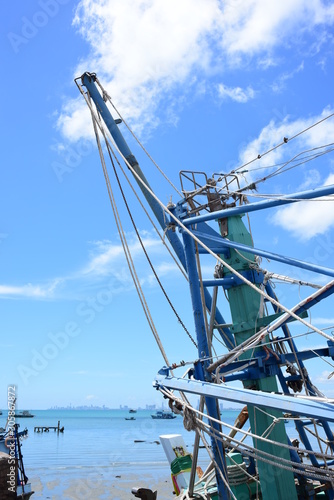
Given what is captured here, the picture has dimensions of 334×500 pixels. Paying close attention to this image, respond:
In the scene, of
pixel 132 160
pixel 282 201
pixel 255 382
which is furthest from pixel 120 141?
pixel 255 382

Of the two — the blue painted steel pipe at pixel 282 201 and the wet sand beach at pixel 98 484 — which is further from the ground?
the blue painted steel pipe at pixel 282 201

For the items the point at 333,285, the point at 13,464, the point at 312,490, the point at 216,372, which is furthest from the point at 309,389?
the point at 13,464

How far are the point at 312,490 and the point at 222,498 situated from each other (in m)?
3.38

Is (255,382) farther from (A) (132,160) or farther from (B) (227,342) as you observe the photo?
(A) (132,160)

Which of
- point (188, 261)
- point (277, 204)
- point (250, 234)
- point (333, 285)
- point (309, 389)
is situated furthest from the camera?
point (250, 234)

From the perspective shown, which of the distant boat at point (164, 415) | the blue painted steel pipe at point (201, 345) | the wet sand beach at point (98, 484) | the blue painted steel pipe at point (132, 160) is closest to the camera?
the blue painted steel pipe at point (201, 345)

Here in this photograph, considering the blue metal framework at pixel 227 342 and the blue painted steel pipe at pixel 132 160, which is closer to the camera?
the blue metal framework at pixel 227 342

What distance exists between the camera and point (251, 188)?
45.7 ft

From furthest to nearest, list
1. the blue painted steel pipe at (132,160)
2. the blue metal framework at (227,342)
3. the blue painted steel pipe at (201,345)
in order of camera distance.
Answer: the blue painted steel pipe at (132,160)
the blue painted steel pipe at (201,345)
the blue metal framework at (227,342)

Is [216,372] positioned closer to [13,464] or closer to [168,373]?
[168,373]

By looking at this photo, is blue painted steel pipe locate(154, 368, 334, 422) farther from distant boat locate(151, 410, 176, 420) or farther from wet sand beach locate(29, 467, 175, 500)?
distant boat locate(151, 410, 176, 420)

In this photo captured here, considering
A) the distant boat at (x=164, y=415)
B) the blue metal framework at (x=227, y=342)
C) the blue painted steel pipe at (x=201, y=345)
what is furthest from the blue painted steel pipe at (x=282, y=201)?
the distant boat at (x=164, y=415)

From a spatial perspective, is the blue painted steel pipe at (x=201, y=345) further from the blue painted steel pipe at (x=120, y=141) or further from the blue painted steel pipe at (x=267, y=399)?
the blue painted steel pipe at (x=120, y=141)

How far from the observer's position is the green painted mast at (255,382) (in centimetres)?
1224
